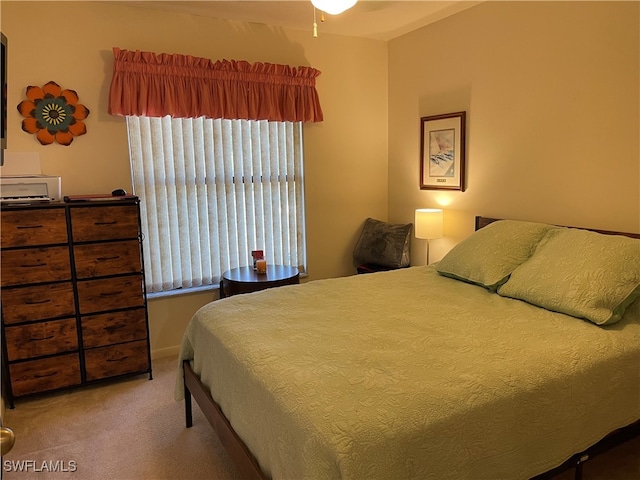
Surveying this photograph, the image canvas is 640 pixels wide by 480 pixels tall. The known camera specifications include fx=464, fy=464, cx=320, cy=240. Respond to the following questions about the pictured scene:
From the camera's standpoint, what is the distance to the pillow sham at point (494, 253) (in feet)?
8.29

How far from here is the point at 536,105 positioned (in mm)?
2908

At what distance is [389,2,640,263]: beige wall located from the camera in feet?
8.19

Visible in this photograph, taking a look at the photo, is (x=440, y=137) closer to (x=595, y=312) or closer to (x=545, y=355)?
(x=595, y=312)

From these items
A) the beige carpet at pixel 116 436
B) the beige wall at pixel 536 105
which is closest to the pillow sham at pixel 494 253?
the beige wall at pixel 536 105

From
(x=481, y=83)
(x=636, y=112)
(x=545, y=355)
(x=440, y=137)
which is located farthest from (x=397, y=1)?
(x=545, y=355)

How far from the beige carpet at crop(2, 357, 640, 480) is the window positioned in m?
0.90

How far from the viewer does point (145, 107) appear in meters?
3.13

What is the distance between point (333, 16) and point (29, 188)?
233 cm

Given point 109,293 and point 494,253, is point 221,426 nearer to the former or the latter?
point 109,293

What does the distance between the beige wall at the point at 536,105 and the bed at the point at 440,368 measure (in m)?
0.34

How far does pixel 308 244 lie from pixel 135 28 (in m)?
2.04

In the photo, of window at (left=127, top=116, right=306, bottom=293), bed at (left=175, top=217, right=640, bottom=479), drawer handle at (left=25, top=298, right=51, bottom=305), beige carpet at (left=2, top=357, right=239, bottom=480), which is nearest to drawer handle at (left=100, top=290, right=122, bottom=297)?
drawer handle at (left=25, top=298, right=51, bottom=305)

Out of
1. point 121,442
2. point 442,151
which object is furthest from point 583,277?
point 121,442

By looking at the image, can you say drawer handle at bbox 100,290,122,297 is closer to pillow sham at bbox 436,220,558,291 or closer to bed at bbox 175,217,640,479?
bed at bbox 175,217,640,479
